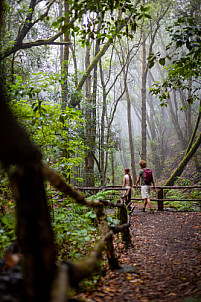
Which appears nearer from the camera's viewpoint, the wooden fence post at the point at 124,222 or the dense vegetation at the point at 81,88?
the dense vegetation at the point at 81,88

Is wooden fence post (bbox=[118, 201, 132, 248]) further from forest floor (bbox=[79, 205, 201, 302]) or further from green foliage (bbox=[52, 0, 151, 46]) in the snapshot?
green foliage (bbox=[52, 0, 151, 46])

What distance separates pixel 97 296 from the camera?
2.80 m

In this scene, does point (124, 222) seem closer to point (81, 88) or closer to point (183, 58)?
point (183, 58)

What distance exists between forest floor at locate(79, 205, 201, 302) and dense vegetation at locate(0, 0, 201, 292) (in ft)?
2.37

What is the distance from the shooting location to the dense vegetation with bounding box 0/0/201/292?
373 cm

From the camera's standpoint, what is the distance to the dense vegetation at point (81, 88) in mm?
3730

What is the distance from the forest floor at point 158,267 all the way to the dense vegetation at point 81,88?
2.37 feet

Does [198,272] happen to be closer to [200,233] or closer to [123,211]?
[123,211]

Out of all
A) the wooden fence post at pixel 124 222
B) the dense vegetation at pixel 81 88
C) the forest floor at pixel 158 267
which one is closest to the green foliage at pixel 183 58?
the dense vegetation at pixel 81 88

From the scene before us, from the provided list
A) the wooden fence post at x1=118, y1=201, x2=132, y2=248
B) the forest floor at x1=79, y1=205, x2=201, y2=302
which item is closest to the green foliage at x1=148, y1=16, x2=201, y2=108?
the wooden fence post at x1=118, y1=201, x2=132, y2=248

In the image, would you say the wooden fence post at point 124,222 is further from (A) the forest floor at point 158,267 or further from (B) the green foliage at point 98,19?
(B) the green foliage at point 98,19

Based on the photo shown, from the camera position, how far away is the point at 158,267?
387cm

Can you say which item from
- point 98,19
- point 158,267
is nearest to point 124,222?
point 158,267

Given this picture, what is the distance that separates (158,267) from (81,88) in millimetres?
10457
